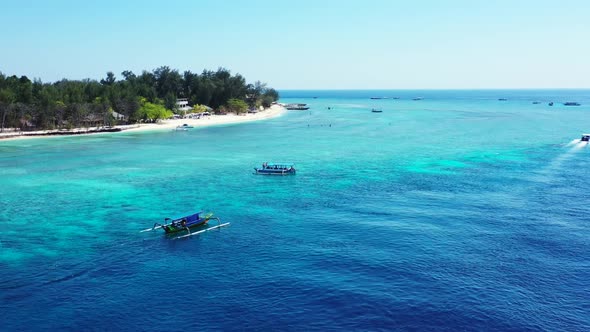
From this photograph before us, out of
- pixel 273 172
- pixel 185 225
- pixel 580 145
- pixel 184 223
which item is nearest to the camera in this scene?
pixel 184 223

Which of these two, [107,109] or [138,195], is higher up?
[107,109]

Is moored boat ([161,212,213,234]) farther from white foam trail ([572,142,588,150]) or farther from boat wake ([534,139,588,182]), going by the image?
white foam trail ([572,142,588,150])

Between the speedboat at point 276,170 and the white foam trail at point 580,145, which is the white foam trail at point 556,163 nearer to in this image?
the white foam trail at point 580,145

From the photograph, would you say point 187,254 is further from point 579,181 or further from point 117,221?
point 579,181

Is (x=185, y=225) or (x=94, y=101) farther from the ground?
(x=94, y=101)

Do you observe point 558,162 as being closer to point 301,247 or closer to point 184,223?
point 301,247

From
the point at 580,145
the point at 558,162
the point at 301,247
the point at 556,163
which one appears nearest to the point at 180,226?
the point at 301,247

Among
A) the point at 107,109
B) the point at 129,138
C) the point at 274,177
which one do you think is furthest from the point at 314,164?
the point at 107,109
